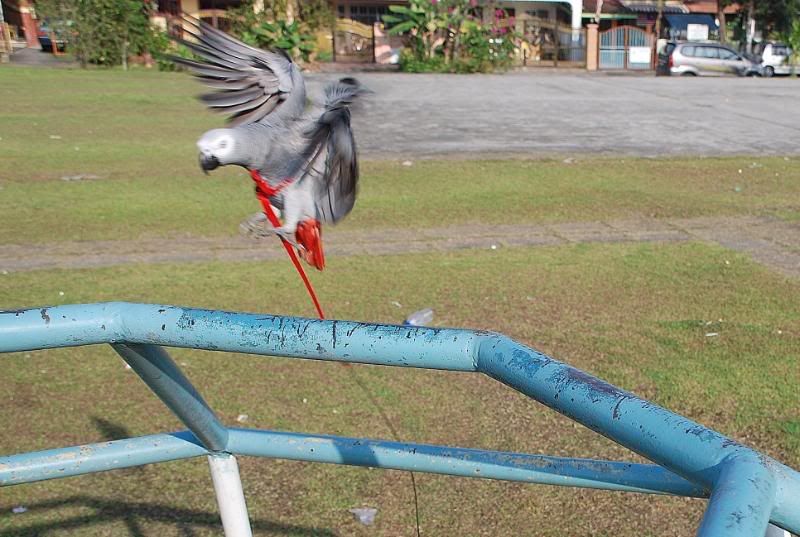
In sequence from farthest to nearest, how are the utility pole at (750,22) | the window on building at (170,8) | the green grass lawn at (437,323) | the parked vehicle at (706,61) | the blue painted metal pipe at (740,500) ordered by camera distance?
1. the utility pole at (750,22)
2. the parked vehicle at (706,61)
3. the window on building at (170,8)
4. the green grass lawn at (437,323)
5. the blue painted metal pipe at (740,500)

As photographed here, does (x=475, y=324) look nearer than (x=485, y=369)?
No

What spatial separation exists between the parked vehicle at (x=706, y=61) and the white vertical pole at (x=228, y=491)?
26275 mm

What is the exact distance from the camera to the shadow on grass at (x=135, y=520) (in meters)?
3.03

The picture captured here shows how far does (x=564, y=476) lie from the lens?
1451mm

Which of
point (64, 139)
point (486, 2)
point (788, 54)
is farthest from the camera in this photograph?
point (788, 54)

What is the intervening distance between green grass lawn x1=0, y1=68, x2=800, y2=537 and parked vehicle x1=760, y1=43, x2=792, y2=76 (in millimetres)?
19175

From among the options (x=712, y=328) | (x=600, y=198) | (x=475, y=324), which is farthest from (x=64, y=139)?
(x=712, y=328)

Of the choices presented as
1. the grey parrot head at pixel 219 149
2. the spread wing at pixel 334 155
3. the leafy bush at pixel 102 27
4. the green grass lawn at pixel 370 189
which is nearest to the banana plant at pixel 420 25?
the leafy bush at pixel 102 27

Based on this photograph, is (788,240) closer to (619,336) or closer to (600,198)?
(600,198)

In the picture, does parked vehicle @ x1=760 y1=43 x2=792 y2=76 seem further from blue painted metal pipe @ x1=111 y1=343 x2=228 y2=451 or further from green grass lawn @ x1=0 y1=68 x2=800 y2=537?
blue painted metal pipe @ x1=111 y1=343 x2=228 y2=451

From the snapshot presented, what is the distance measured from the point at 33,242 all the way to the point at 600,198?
195 inches

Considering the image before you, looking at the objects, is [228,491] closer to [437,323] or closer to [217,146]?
[217,146]

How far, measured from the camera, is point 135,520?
308 cm

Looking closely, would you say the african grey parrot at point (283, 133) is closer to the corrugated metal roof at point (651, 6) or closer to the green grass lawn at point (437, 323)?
the green grass lawn at point (437, 323)
